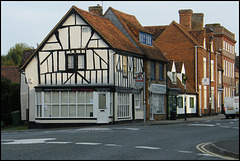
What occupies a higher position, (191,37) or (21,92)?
(191,37)

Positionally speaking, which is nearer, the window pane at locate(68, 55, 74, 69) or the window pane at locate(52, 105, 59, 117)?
the window pane at locate(52, 105, 59, 117)

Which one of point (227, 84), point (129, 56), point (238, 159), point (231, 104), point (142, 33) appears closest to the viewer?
point (238, 159)

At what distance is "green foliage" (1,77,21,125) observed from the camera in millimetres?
41156

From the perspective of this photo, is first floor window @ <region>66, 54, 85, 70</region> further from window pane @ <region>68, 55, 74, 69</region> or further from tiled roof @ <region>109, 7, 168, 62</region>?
tiled roof @ <region>109, 7, 168, 62</region>

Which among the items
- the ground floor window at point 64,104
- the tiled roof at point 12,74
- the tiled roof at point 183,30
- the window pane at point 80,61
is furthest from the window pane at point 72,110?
the tiled roof at point 12,74

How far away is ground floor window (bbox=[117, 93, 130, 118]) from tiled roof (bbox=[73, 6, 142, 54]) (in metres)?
3.61

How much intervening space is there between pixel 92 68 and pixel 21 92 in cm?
982

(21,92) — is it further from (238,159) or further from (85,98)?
(238,159)

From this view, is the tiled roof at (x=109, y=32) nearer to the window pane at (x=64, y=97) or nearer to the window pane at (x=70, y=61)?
the window pane at (x=70, y=61)

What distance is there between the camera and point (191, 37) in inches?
2095

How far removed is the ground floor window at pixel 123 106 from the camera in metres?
35.3

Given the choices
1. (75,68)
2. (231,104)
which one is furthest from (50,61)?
(231,104)

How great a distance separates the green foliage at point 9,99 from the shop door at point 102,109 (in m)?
10.6

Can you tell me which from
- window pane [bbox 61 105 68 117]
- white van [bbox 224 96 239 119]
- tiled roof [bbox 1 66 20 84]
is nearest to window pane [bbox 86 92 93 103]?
window pane [bbox 61 105 68 117]
